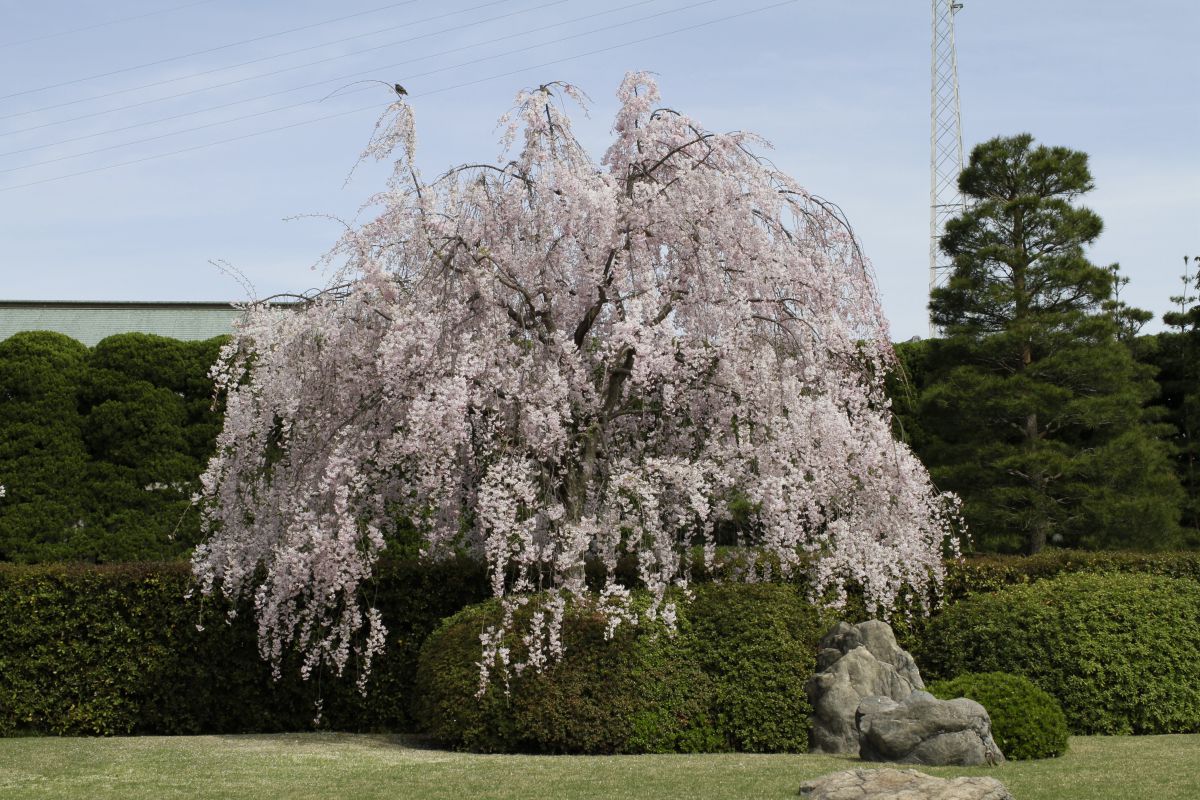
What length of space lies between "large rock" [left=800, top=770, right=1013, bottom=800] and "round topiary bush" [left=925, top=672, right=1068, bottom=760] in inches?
87.0

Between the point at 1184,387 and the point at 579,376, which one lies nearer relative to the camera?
the point at 579,376

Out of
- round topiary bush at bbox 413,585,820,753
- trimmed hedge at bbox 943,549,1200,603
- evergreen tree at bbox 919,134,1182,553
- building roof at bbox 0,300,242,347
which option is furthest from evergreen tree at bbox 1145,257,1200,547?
building roof at bbox 0,300,242,347

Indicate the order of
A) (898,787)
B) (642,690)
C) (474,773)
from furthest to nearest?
(642,690)
(474,773)
(898,787)

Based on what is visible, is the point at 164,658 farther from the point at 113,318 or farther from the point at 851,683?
the point at 113,318

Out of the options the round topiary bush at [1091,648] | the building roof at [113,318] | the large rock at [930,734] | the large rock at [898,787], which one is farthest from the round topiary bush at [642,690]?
the building roof at [113,318]

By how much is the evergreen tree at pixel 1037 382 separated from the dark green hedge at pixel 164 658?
8321 mm

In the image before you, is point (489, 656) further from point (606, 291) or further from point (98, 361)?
point (98, 361)

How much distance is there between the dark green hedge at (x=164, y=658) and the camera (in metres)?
11.8

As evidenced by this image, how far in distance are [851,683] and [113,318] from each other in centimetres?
1589

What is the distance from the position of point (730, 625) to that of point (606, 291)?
295cm

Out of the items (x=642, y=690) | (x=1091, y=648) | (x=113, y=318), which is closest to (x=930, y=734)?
(x=642, y=690)

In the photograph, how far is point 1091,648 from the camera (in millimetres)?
11125

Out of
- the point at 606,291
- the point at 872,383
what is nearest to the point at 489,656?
the point at 606,291

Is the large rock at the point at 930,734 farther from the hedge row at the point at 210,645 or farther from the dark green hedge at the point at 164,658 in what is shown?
the dark green hedge at the point at 164,658
